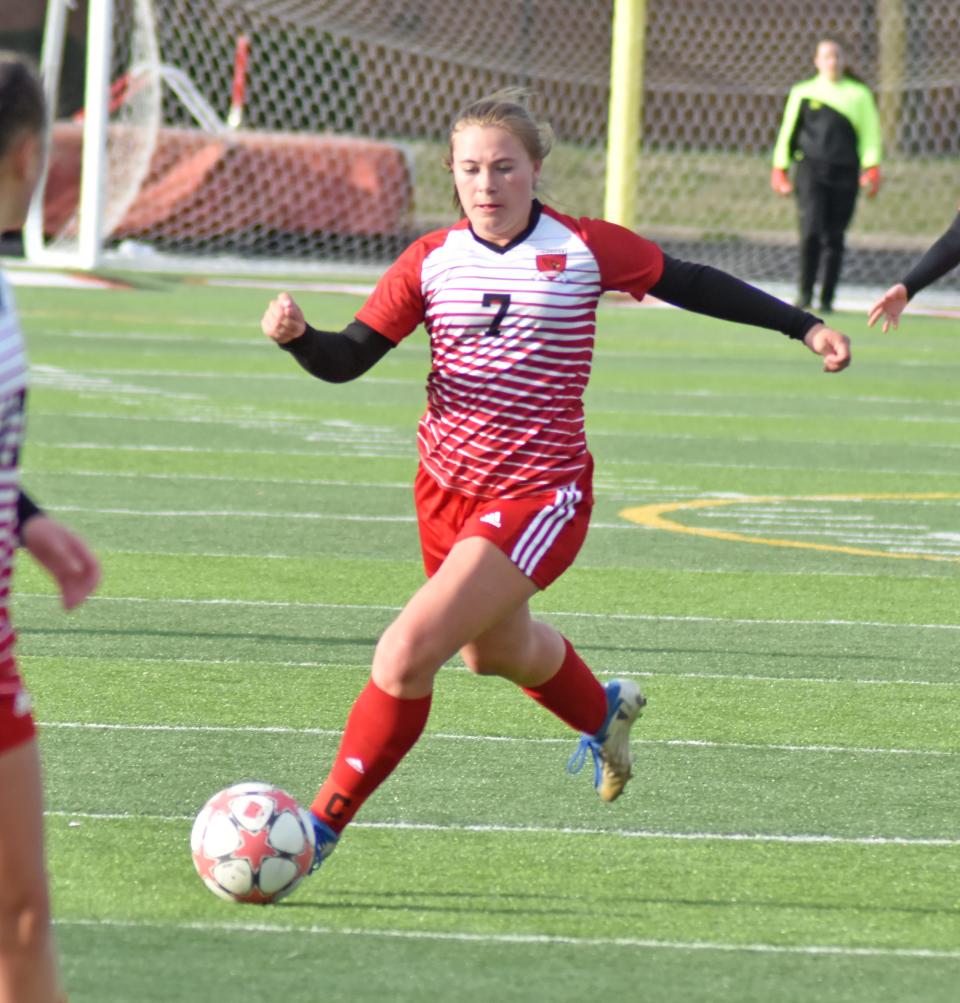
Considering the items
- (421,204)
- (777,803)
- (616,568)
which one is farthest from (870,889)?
(421,204)

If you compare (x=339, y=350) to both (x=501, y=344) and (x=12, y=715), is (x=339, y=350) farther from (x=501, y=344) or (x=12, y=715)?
(x=12, y=715)

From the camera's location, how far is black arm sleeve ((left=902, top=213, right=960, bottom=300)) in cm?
784

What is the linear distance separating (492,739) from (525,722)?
0.32m

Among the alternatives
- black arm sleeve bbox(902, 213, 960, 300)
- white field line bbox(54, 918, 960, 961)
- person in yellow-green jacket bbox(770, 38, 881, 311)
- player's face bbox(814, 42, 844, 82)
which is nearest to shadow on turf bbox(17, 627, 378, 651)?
black arm sleeve bbox(902, 213, 960, 300)

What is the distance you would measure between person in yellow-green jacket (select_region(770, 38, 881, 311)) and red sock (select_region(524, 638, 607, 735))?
15.9m

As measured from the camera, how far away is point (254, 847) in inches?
188

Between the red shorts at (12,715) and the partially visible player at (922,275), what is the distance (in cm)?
460

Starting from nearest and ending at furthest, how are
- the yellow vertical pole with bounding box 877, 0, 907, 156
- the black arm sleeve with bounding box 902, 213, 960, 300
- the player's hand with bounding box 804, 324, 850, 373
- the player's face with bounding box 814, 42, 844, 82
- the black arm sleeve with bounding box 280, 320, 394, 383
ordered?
1. the black arm sleeve with bounding box 280, 320, 394, 383
2. the player's hand with bounding box 804, 324, 850, 373
3. the black arm sleeve with bounding box 902, 213, 960, 300
4. the player's face with bounding box 814, 42, 844, 82
5. the yellow vertical pole with bounding box 877, 0, 907, 156

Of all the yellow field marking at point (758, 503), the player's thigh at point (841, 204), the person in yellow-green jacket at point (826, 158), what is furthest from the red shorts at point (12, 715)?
the player's thigh at point (841, 204)

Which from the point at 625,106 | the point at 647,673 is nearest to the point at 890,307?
the point at 647,673

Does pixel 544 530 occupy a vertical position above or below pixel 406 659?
above

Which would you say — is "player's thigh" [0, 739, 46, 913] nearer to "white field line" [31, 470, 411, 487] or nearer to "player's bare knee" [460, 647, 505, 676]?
"player's bare knee" [460, 647, 505, 676]

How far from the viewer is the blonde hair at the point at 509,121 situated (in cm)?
541

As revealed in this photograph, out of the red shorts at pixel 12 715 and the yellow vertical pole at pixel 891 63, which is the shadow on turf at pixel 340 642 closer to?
the red shorts at pixel 12 715
